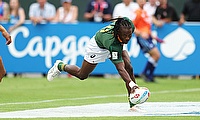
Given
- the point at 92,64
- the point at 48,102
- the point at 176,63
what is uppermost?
the point at 92,64

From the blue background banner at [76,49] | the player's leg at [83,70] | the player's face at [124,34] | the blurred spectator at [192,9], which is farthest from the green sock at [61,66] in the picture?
the blurred spectator at [192,9]

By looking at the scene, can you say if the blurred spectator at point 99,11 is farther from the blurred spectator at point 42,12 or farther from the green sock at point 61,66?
the green sock at point 61,66

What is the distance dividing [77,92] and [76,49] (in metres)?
5.10

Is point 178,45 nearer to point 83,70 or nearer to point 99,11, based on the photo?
point 99,11

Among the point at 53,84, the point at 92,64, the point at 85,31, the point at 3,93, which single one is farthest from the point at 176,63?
the point at 92,64

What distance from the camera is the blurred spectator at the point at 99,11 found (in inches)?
886

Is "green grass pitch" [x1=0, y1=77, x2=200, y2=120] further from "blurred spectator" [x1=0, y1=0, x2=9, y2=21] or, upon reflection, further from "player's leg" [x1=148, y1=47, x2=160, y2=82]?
"blurred spectator" [x1=0, y1=0, x2=9, y2=21]

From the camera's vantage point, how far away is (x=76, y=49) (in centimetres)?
2191

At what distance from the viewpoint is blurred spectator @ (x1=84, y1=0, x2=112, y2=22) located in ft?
73.9

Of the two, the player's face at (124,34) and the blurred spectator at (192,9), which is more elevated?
the player's face at (124,34)

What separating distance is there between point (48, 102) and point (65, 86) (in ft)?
15.7

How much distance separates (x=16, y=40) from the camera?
21.9m

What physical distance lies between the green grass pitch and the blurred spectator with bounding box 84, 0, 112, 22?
2.21 metres

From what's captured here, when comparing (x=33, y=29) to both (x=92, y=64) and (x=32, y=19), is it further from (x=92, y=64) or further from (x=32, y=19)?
(x=92, y=64)
